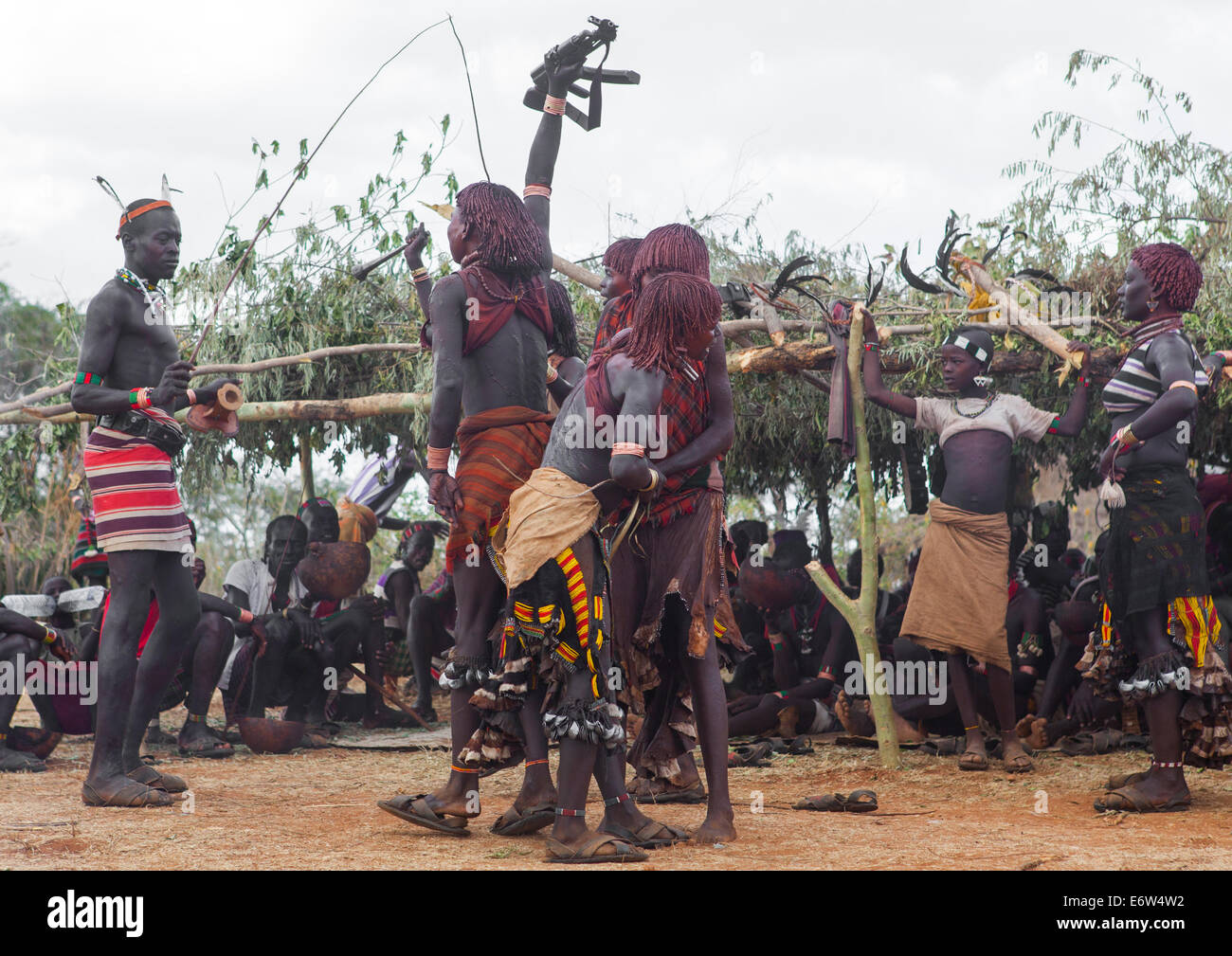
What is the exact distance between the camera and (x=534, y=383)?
14.5 feet

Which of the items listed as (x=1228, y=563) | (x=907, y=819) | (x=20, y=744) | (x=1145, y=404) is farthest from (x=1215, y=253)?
(x=20, y=744)

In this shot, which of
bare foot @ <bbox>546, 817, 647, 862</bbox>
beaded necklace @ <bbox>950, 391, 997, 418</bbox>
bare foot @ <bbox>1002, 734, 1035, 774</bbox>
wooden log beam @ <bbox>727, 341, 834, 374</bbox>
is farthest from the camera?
wooden log beam @ <bbox>727, 341, 834, 374</bbox>

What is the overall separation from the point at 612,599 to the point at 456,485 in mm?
669

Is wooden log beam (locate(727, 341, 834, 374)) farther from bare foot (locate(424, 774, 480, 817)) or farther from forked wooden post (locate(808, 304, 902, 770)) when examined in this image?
bare foot (locate(424, 774, 480, 817))

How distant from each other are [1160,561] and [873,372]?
184 cm

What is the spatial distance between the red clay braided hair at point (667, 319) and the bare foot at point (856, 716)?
4080 millimetres

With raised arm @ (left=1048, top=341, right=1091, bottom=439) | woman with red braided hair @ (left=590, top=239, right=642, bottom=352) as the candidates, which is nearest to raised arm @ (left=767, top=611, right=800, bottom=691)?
raised arm @ (left=1048, top=341, right=1091, bottom=439)

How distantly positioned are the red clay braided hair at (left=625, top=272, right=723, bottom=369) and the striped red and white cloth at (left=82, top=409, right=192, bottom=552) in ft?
7.24

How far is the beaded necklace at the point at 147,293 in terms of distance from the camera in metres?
4.95

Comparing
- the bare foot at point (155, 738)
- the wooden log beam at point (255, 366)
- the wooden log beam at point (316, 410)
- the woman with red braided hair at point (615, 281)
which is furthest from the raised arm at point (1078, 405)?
the bare foot at point (155, 738)

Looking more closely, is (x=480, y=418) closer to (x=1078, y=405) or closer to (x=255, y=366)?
(x=255, y=366)

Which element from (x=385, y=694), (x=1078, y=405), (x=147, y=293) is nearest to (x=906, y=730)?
(x=1078, y=405)

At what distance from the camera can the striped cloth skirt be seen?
479 centimetres

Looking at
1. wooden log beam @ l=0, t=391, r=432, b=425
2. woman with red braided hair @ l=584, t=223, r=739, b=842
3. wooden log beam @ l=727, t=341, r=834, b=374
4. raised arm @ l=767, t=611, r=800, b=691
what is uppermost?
wooden log beam @ l=727, t=341, r=834, b=374
